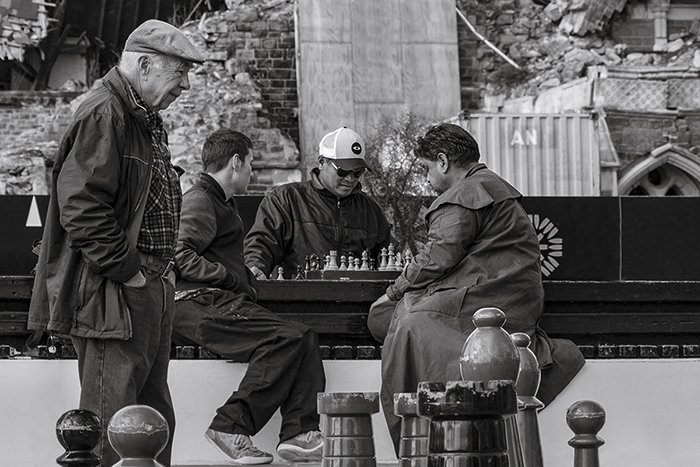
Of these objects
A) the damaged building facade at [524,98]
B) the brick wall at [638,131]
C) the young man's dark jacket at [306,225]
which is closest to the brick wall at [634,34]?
the damaged building facade at [524,98]

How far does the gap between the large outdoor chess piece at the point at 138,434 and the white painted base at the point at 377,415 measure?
431cm

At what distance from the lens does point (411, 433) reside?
5090 mm

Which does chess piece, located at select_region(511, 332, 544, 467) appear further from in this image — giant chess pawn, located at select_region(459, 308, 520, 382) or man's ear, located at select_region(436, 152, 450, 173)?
man's ear, located at select_region(436, 152, 450, 173)

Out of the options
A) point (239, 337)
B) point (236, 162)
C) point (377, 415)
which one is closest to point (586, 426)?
point (239, 337)

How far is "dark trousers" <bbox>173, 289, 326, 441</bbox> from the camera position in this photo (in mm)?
7961

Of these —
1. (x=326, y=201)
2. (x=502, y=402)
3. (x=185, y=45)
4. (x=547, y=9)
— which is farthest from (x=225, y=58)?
(x=502, y=402)

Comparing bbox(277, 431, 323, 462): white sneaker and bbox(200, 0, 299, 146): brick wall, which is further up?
bbox(200, 0, 299, 146): brick wall

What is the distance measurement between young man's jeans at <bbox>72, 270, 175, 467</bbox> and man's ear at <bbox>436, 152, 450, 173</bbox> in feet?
5.89

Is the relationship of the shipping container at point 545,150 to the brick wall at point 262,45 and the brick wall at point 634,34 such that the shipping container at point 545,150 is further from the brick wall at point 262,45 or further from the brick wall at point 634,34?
the brick wall at point 634,34

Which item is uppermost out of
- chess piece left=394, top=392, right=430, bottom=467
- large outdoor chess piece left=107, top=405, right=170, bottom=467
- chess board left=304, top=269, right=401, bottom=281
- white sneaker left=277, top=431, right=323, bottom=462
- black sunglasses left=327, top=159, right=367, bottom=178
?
black sunglasses left=327, top=159, right=367, bottom=178

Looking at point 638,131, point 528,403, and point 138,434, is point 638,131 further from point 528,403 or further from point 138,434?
point 138,434

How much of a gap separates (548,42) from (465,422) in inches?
1145

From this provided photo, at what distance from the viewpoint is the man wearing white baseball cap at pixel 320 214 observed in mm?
9281

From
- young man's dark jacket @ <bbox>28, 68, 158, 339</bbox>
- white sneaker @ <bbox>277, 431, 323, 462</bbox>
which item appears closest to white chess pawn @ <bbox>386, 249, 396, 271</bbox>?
white sneaker @ <bbox>277, 431, 323, 462</bbox>
